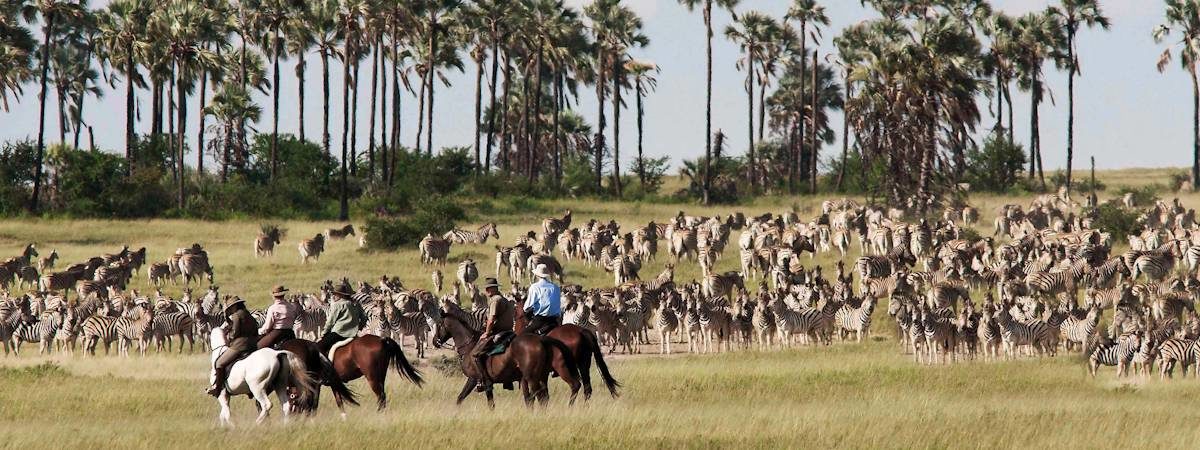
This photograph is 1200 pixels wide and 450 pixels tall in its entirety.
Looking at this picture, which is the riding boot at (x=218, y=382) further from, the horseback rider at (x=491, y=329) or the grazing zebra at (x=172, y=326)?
the grazing zebra at (x=172, y=326)

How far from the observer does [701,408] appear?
22.8 metres

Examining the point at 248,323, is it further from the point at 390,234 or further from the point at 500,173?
the point at 500,173

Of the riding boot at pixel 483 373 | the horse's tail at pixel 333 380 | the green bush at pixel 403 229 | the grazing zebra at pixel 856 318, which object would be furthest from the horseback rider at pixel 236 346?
the green bush at pixel 403 229

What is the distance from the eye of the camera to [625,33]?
3526 inches

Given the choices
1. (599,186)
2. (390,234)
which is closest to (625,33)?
(599,186)

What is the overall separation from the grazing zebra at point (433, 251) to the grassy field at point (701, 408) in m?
16.0

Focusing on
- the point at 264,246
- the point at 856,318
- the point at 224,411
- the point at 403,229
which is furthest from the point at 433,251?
the point at 224,411

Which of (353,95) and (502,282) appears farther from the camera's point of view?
(353,95)

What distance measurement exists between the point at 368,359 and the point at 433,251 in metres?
29.5

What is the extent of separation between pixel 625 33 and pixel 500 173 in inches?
397

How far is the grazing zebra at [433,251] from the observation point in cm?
5103

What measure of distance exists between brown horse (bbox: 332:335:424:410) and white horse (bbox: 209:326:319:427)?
1064 millimetres

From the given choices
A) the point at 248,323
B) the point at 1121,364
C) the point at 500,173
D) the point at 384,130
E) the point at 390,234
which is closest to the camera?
the point at 248,323

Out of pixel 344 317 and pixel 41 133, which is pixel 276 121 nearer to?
pixel 41 133
